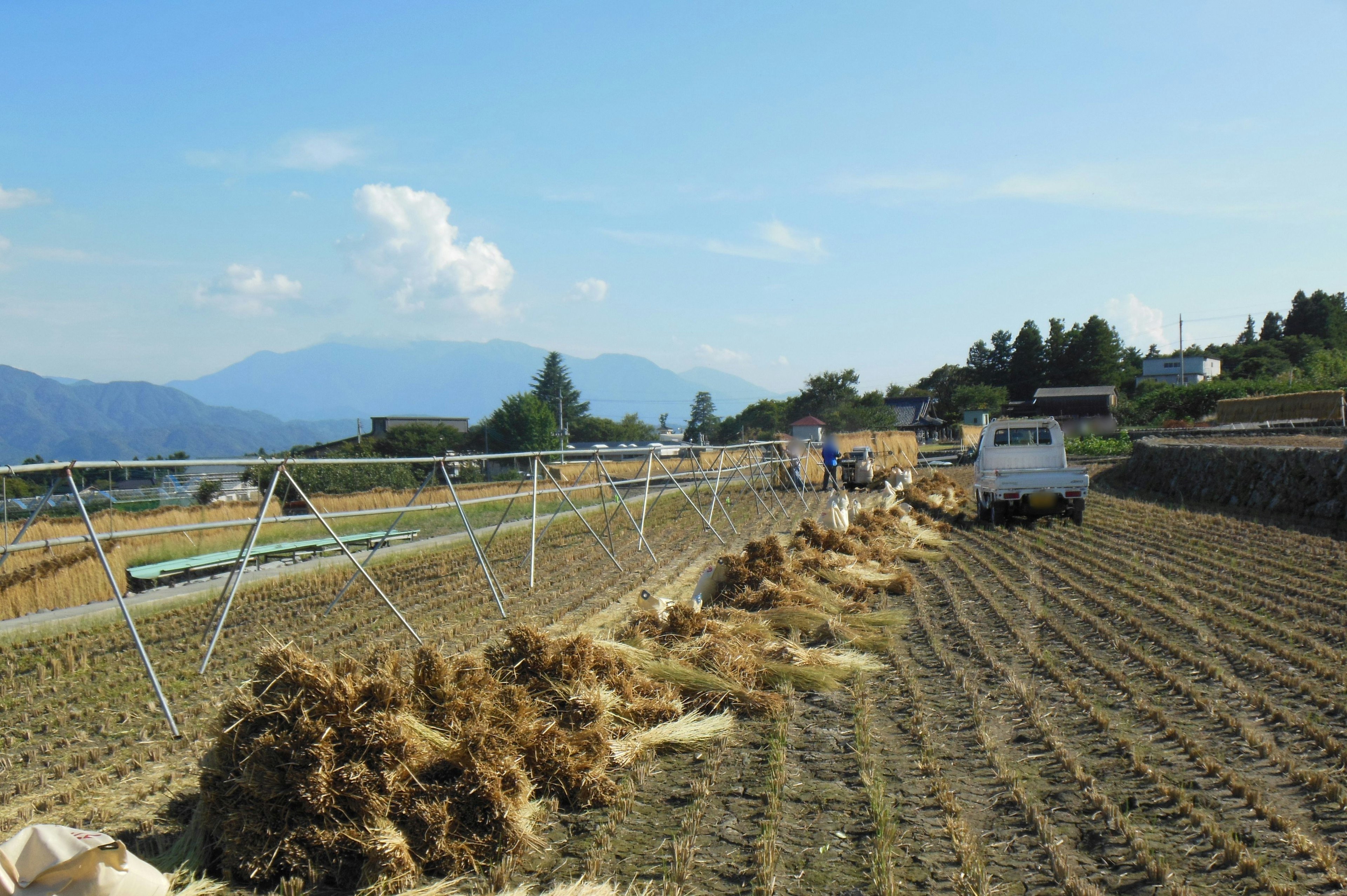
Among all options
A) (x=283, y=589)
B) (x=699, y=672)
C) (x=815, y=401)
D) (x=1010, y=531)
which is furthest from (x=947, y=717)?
(x=815, y=401)

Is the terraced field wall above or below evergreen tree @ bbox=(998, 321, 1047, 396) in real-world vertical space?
below

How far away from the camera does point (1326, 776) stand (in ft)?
14.4

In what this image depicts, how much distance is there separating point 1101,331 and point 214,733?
98.3 m

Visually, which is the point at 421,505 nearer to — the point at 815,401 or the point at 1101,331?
the point at 815,401

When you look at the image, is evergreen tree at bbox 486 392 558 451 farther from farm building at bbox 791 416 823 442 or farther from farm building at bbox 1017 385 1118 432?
farm building at bbox 1017 385 1118 432

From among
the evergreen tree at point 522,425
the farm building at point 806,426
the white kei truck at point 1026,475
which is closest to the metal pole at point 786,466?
the white kei truck at point 1026,475

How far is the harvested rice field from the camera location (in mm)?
3750

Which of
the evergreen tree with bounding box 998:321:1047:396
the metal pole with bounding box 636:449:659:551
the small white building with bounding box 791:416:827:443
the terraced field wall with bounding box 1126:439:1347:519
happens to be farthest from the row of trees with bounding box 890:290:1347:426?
the metal pole with bounding box 636:449:659:551

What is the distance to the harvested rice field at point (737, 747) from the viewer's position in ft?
12.3

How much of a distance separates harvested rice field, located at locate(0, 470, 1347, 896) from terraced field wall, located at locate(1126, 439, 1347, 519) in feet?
22.5

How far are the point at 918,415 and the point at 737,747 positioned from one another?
91.0 m

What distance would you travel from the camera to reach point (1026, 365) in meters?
94.6

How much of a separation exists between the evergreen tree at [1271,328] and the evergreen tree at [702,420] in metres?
65.4

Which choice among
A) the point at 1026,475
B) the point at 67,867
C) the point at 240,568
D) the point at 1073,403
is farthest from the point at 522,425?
the point at 67,867
